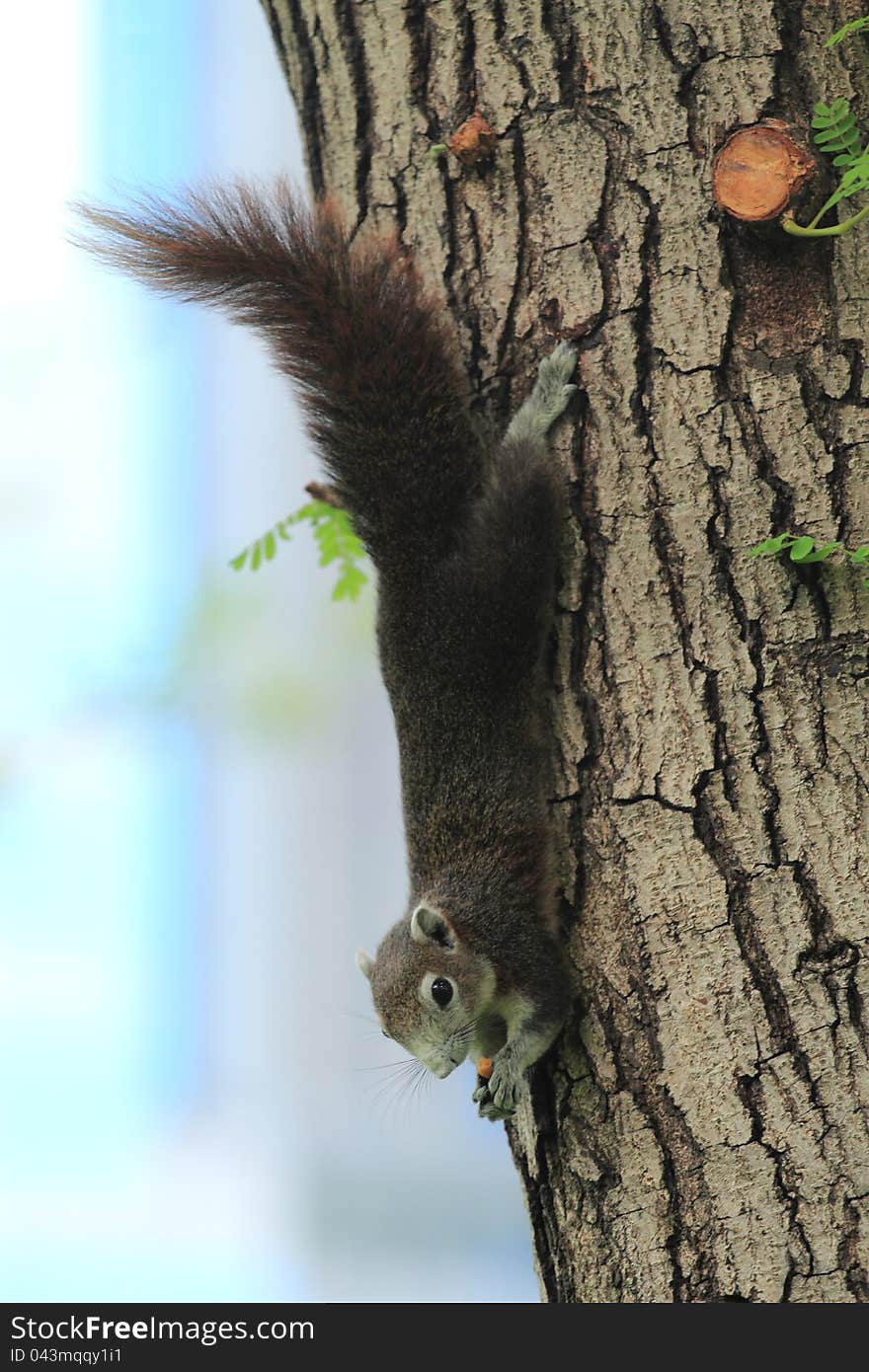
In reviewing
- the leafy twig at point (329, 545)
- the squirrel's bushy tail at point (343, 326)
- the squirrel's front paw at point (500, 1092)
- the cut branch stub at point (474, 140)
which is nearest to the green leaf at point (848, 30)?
the cut branch stub at point (474, 140)

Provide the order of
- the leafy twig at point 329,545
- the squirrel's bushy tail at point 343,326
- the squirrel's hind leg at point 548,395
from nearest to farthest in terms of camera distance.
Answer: the squirrel's hind leg at point 548,395 < the squirrel's bushy tail at point 343,326 < the leafy twig at point 329,545

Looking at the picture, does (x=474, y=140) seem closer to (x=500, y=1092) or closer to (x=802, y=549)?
(x=802, y=549)

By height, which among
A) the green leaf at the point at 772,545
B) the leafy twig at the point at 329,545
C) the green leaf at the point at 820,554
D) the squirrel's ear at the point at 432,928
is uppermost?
the leafy twig at the point at 329,545

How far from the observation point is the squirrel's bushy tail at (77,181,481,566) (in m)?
1.75

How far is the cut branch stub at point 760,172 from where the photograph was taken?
151 centimetres

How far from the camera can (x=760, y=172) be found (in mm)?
1528

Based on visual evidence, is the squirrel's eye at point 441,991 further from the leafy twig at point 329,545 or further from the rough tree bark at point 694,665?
the leafy twig at point 329,545

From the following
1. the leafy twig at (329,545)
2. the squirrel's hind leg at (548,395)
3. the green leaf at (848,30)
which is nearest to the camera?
the green leaf at (848,30)

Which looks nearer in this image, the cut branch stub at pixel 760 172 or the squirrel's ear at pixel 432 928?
the cut branch stub at pixel 760 172

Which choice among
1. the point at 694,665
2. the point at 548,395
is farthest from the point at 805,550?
the point at 548,395

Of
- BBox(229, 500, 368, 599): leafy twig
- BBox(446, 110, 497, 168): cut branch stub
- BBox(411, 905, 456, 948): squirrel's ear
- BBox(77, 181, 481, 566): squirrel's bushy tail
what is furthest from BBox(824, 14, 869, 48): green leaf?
BBox(411, 905, 456, 948): squirrel's ear

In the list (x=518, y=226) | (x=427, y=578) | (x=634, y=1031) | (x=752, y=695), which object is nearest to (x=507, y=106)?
(x=518, y=226)

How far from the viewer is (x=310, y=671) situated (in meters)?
4.45

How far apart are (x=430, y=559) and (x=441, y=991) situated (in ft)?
1.93
